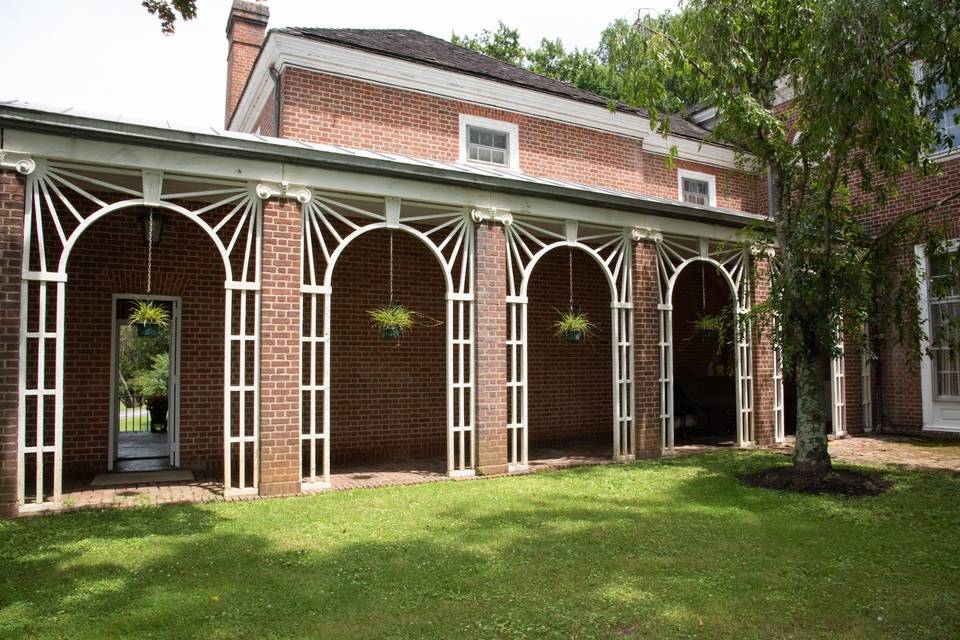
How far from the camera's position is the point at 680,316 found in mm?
12844

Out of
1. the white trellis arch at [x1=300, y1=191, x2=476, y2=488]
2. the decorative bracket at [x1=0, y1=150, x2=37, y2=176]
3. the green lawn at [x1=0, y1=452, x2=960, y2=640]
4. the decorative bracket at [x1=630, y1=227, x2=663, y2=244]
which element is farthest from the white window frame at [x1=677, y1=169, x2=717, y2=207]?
the decorative bracket at [x1=0, y1=150, x2=37, y2=176]

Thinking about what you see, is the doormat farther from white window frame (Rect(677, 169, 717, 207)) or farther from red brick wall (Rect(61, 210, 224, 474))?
white window frame (Rect(677, 169, 717, 207))

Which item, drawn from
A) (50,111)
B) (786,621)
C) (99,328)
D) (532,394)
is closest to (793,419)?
(532,394)

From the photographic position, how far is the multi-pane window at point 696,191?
560 inches

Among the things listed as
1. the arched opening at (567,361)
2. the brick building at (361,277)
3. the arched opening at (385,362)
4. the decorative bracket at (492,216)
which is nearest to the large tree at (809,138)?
the brick building at (361,277)

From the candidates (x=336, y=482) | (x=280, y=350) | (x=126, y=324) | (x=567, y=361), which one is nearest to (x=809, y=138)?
(x=567, y=361)

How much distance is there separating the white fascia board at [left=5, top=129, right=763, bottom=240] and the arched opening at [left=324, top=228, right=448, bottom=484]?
1.71 metres

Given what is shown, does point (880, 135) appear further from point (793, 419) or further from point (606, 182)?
point (793, 419)

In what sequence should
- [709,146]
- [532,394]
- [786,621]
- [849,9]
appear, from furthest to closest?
[709,146] < [532,394] < [849,9] < [786,621]

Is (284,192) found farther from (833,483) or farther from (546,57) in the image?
(546,57)

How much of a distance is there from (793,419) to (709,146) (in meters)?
6.22

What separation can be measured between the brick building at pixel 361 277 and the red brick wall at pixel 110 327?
0.08 feet

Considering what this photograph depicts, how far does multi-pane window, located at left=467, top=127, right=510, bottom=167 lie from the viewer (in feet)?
37.1

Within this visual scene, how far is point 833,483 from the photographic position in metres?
7.14
